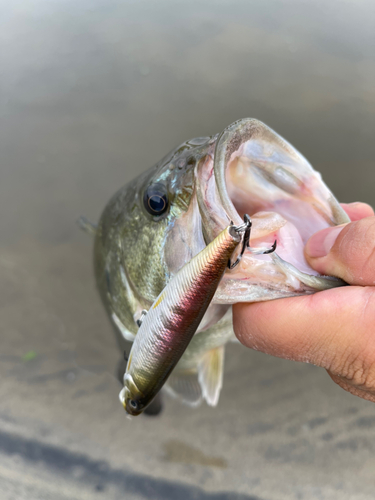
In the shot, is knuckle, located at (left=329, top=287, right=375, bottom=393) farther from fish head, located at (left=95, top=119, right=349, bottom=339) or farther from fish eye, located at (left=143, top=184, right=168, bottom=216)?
fish eye, located at (left=143, top=184, right=168, bottom=216)

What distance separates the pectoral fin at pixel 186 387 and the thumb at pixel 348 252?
1577 mm

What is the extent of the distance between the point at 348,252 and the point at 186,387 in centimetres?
178

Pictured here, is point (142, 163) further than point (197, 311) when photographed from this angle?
Yes

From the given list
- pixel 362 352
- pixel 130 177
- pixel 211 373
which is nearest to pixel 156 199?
pixel 362 352

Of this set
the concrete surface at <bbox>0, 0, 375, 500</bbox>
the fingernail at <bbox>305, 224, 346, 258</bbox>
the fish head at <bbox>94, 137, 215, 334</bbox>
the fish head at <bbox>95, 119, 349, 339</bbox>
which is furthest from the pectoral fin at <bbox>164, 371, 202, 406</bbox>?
the fingernail at <bbox>305, 224, 346, 258</bbox>

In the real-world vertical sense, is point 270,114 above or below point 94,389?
above

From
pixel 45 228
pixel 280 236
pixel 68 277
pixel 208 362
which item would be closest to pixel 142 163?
pixel 45 228

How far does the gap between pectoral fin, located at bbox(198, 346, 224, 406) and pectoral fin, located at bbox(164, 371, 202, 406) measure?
145 millimetres

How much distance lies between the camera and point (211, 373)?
7.04ft

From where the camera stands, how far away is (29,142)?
3389mm

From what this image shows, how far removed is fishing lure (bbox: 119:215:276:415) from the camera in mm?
715

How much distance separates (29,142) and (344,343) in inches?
138

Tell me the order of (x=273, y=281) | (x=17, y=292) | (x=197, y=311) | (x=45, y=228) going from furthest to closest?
1. (x=45, y=228)
2. (x=17, y=292)
3. (x=273, y=281)
4. (x=197, y=311)

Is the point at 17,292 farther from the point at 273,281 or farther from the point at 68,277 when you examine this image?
the point at 273,281
